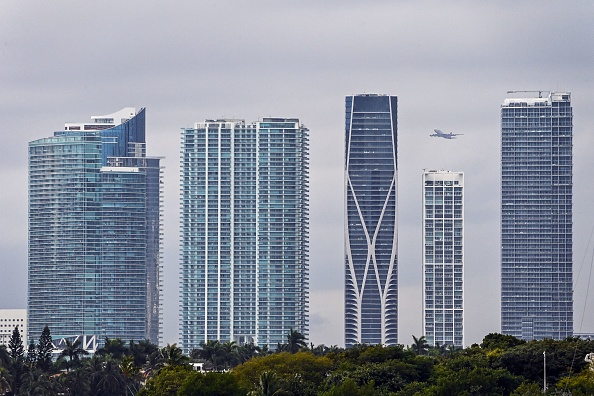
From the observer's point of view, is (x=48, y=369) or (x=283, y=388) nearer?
(x=283, y=388)

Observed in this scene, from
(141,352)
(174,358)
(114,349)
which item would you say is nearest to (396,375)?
(174,358)

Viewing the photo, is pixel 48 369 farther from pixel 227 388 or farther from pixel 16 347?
pixel 227 388

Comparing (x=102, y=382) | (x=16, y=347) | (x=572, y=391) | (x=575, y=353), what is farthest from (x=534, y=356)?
(x=16, y=347)

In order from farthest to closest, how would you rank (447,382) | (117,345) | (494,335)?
1. (117,345)
2. (494,335)
3. (447,382)

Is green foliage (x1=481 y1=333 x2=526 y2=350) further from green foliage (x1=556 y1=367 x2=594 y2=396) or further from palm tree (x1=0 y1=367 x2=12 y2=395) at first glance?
palm tree (x1=0 y1=367 x2=12 y2=395)

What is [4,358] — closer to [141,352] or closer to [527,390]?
[141,352]

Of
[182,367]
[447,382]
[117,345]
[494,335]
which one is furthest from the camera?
[117,345]

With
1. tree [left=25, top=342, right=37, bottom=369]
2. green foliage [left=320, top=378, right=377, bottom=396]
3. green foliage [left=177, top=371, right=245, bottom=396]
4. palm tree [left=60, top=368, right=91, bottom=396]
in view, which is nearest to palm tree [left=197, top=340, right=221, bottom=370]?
tree [left=25, top=342, right=37, bottom=369]
